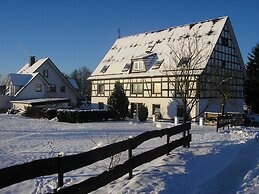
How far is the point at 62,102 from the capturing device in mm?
42031

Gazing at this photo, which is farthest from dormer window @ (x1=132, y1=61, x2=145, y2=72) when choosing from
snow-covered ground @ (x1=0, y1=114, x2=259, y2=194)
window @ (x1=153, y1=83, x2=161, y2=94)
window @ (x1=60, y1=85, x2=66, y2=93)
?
snow-covered ground @ (x1=0, y1=114, x2=259, y2=194)

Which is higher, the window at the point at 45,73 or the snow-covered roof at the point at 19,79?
the window at the point at 45,73

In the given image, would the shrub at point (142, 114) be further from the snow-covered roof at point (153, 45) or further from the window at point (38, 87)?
the window at point (38, 87)

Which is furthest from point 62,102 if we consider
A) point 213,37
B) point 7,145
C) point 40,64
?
point 7,145

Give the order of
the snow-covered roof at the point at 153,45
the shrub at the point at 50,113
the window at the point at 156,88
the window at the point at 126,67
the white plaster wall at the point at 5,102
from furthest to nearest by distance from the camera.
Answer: the white plaster wall at the point at 5,102, the window at the point at 126,67, the window at the point at 156,88, the snow-covered roof at the point at 153,45, the shrub at the point at 50,113

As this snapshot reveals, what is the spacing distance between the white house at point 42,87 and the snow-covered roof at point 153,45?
7.76 meters

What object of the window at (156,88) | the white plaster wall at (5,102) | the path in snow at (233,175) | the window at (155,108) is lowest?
the path in snow at (233,175)

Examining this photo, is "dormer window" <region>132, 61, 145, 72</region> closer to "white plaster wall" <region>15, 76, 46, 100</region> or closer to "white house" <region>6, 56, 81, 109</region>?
"white house" <region>6, 56, 81, 109</region>

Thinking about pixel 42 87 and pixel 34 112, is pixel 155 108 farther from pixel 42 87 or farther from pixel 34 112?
pixel 42 87

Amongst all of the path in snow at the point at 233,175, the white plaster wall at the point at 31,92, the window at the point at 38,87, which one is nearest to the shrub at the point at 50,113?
the white plaster wall at the point at 31,92

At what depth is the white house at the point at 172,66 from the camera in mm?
30469

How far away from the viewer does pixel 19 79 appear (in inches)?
1752

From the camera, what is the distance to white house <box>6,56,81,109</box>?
137 feet

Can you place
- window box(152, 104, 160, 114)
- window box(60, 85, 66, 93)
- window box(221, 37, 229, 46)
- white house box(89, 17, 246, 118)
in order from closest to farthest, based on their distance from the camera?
white house box(89, 17, 246, 118) < window box(221, 37, 229, 46) < window box(152, 104, 160, 114) < window box(60, 85, 66, 93)
